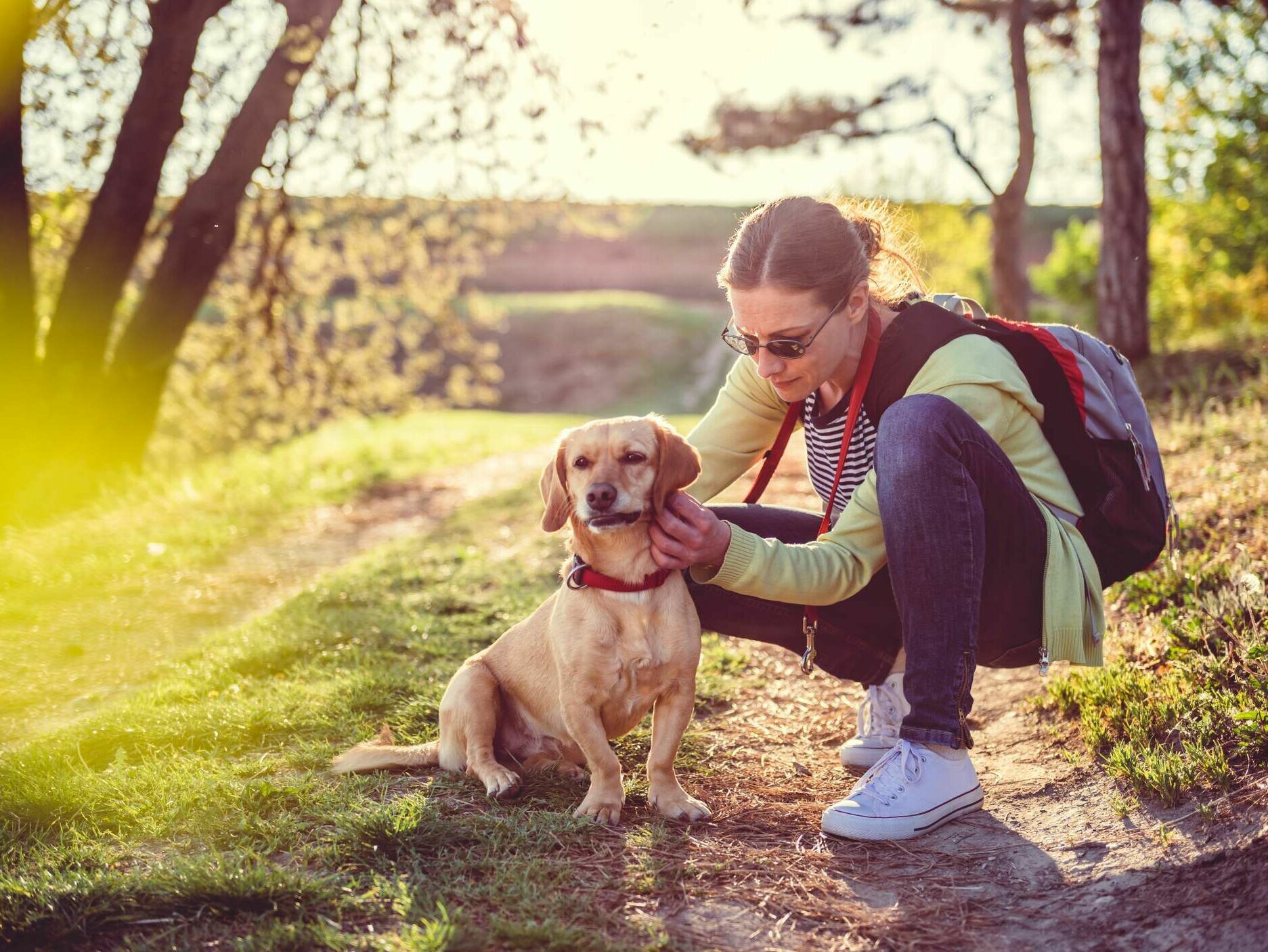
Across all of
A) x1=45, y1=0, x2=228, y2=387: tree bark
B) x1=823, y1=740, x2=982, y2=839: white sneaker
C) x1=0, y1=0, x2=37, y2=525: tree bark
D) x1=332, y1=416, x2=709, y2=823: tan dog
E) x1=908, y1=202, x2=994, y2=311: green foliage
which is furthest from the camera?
x1=908, y1=202, x2=994, y2=311: green foliage

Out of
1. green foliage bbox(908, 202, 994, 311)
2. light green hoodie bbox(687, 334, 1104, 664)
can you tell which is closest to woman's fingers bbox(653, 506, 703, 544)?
light green hoodie bbox(687, 334, 1104, 664)

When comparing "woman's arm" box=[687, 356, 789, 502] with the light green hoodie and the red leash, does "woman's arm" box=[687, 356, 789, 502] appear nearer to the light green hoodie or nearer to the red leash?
the red leash

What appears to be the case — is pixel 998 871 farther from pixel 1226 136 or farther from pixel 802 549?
pixel 1226 136

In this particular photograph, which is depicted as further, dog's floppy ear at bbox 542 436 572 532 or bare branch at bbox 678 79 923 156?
bare branch at bbox 678 79 923 156

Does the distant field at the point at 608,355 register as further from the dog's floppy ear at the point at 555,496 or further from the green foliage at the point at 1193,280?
the dog's floppy ear at the point at 555,496

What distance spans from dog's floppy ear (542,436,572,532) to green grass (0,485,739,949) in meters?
0.83

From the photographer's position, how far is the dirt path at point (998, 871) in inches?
87.5

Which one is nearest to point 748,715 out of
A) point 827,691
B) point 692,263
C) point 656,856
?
point 827,691

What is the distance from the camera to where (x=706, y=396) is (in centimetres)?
2880

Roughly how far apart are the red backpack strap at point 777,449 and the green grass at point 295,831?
944 millimetres

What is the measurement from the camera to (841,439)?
3398 mm

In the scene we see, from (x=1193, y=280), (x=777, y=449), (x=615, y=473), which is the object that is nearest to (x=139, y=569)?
(x=615, y=473)

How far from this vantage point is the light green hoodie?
9.26 ft

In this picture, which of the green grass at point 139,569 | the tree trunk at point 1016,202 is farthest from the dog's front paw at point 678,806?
the tree trunk at point 1016,202
